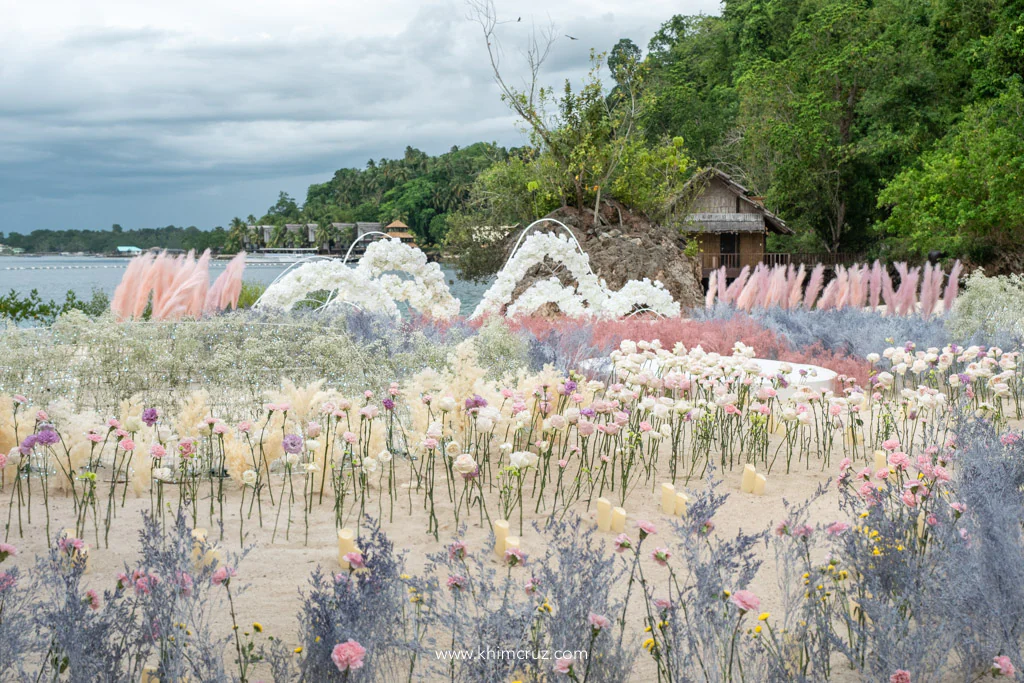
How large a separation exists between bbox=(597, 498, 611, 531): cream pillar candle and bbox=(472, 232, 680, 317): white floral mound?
622 centimetres

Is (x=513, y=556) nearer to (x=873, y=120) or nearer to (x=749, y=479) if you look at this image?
(x=749, y=479)

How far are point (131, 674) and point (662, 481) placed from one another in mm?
2519

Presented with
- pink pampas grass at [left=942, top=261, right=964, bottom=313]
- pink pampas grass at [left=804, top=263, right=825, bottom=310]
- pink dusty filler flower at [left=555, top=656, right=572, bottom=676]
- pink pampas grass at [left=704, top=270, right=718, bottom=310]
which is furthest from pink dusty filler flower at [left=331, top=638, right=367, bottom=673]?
pink pampas grass at [left=942, top=261, right=964, bottom=313]

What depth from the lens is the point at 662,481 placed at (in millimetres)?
3902

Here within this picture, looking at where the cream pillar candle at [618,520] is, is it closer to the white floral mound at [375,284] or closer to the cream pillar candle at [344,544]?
the cream pillar candle at [344,544]

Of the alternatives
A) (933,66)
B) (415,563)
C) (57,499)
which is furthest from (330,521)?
(933,66)

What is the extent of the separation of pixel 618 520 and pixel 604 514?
0.18 ft

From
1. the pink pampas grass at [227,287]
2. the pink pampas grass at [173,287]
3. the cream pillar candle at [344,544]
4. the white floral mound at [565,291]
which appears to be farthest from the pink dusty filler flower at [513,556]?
the white floral mound at [565,291]

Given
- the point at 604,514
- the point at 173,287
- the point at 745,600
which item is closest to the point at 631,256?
the point at 173,287

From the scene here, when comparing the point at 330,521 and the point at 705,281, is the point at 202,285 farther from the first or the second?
the point at 705,281

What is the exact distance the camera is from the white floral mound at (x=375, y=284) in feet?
26.9

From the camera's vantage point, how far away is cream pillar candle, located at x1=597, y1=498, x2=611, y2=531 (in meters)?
3.09

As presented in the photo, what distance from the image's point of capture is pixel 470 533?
3.09 metres

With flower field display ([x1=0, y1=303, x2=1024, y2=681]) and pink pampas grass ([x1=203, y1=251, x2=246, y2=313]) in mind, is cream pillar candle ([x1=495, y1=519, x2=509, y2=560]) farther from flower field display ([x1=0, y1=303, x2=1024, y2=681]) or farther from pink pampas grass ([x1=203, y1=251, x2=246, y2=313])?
pink pampas grass ([x1=203, y1=251, x2=246, y2=313])
